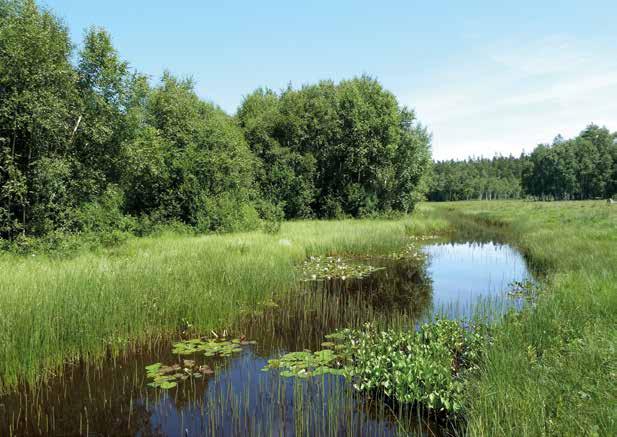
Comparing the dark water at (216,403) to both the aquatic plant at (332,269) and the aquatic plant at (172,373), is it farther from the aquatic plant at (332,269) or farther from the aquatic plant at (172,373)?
→ the aquatic plant at (332,269)

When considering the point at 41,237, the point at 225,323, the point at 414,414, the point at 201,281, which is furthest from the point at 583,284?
the point at 41,237

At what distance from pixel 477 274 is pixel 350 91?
26.4 meters

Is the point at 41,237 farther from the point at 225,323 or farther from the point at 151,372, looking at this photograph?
the point at 151,372

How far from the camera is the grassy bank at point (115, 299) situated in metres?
5.79

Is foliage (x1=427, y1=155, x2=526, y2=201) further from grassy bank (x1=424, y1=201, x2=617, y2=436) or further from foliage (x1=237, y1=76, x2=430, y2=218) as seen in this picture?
grassy bank (x1=424, y1=201, x2=617, y2=436)

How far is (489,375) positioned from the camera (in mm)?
4875

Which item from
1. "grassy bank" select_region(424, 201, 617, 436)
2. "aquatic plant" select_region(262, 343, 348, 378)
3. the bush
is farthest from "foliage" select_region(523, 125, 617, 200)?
"aquatic plant" select_region(262, 343, 348, 378)

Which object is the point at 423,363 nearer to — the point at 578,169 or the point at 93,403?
the point at 93,403

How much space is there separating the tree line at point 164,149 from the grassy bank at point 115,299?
4.82 meters

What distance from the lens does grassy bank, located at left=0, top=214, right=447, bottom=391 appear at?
579cm

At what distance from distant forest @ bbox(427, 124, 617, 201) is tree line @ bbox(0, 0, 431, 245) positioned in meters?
56.6

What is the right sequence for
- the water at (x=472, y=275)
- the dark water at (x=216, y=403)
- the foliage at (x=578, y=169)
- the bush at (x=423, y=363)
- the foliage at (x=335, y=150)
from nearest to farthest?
the dark water at (x=216, y=403) → the bush at (x=423, y=363) → the water at (x=472, y=275) → the foliage at (x=335, y=150) → the foliage at (x=578, y=169)

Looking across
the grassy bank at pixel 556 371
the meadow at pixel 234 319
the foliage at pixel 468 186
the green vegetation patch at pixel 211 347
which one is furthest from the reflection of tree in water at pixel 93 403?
the foliage at pixel 468 186

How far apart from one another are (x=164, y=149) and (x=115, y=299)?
58.3 ft
